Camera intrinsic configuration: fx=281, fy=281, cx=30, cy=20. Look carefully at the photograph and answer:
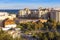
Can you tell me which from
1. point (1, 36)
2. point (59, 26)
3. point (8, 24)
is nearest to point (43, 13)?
point (59, 26)

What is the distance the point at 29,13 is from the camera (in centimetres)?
2698

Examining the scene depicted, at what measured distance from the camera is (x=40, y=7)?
92.5 feet

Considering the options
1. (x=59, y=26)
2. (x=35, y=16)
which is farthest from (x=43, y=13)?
(x=59, y=26)

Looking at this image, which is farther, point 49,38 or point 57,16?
point 57,16

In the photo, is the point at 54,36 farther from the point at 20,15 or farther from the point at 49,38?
the point at 20,15

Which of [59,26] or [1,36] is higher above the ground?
[1,36]

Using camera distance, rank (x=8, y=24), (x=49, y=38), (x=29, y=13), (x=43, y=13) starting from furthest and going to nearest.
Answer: (x=29, y=13) → (x=43, y=13) → (x=8, y=24) → (x=49, y=38)

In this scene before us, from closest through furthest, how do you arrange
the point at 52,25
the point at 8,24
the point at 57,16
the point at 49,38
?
A: the point at 49,38
the point at 8,24
the point at 52,25
the point at 57,16

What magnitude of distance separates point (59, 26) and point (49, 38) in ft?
22.0

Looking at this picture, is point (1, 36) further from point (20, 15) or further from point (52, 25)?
point (20, 15)

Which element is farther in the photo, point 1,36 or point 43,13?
point 43,13

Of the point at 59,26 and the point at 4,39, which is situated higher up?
the point at 4,39

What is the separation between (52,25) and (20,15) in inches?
379

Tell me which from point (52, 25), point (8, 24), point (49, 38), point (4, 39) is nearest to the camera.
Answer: point (4, 39)
